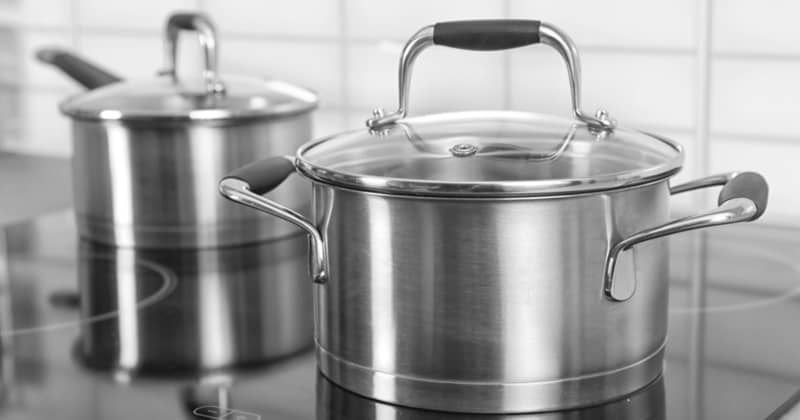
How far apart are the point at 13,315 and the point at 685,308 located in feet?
1.67

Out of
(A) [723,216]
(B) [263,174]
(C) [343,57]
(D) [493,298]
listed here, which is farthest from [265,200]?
(C) [343,57]

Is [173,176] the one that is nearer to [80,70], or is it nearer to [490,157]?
[80,70]

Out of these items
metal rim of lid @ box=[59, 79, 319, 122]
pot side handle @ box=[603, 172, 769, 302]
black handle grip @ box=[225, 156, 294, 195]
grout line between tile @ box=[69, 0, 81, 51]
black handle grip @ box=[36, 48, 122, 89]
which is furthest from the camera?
grout line between tile @ box=[69, 0, 81, 51]

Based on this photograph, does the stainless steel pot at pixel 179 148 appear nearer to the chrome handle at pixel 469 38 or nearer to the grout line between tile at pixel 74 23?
the chrome handle at pixel 469 38

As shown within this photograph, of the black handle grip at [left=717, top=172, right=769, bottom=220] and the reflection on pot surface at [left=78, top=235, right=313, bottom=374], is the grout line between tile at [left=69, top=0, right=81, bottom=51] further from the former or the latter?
the black handle grip at [left=717, top=172, right=769, bottom=220]

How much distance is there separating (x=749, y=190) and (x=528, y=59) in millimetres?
542

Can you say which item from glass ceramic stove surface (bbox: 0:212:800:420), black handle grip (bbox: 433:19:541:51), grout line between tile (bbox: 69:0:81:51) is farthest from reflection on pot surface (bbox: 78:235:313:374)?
grout line between tile (bbox: 69:0:81:51)

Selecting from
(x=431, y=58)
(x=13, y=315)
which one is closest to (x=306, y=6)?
(x=431, y=58)

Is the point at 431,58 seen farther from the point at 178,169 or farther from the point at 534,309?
the point at 534,309

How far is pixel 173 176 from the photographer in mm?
1059

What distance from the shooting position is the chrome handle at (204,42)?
3.54 ft

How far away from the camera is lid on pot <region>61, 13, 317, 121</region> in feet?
3.41

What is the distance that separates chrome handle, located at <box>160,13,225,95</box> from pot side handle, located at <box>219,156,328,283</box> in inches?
11.8

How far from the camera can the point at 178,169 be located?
3.46ft
